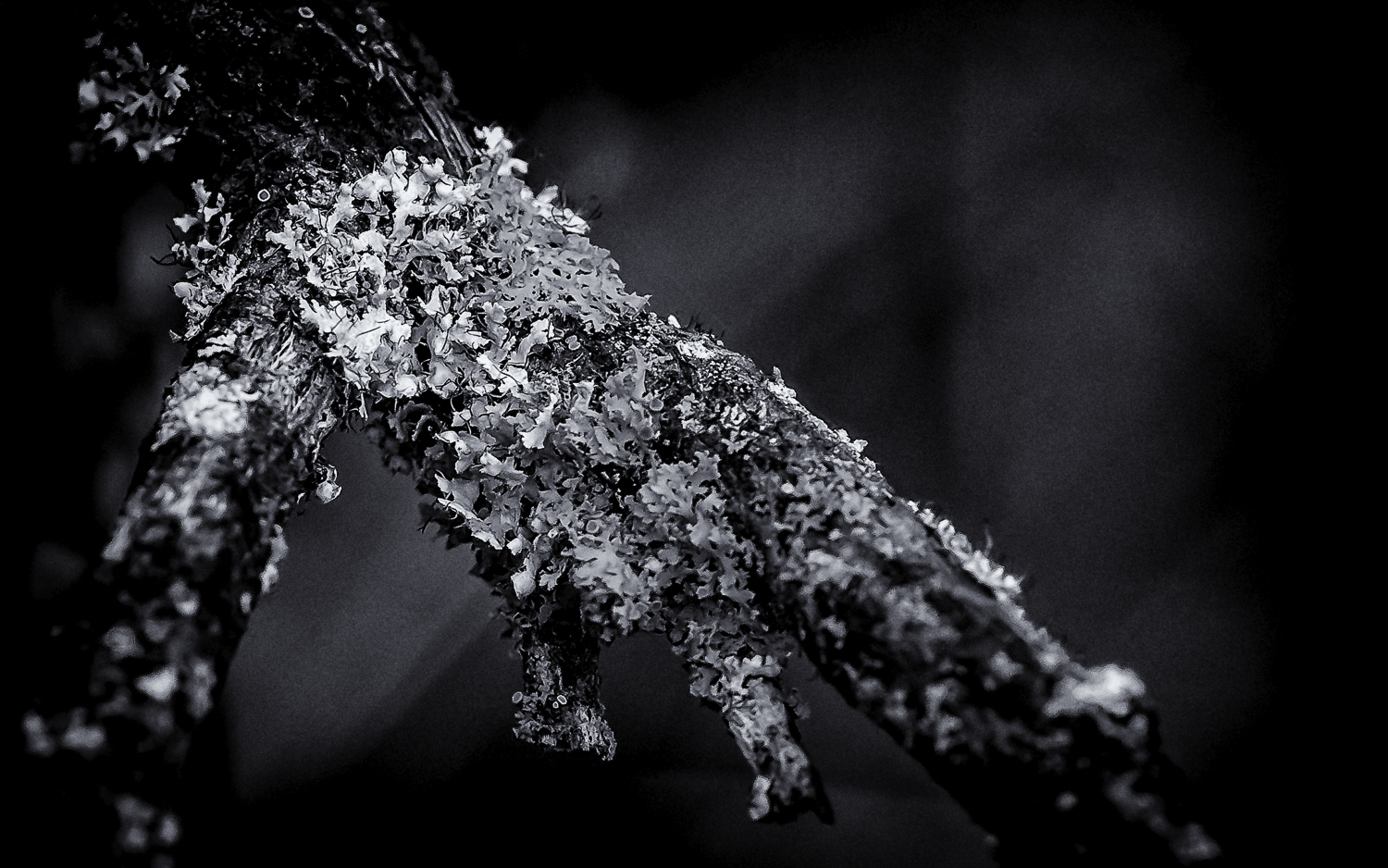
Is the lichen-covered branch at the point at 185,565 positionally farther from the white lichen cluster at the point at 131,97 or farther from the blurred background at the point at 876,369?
the blurred background at the point at 876,369

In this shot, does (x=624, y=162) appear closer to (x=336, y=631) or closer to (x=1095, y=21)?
(x=1095, y=21)

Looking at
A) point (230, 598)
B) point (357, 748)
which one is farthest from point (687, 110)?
point (357, 748)

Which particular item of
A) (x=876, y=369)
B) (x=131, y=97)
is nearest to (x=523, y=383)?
(x=131, y=97)

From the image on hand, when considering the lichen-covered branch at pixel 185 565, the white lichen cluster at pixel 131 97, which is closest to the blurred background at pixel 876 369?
the white lichen cluster at pixel 131 97

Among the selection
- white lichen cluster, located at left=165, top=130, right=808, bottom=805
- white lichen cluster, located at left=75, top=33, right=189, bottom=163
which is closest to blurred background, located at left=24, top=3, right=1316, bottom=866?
white lichen cluster, located at left=75, top=33, right=189, bottom=163

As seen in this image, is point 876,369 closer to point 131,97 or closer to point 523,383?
point 523,383

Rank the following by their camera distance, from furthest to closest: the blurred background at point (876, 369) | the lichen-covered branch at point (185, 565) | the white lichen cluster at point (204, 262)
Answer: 1. the blurred background at point (876, 369)
2. the white lichen cluster at point (204, 262)
3. the lichen-covered branch at point (185, 565)

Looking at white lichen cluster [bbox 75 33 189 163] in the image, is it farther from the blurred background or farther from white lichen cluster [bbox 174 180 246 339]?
the blurred background
